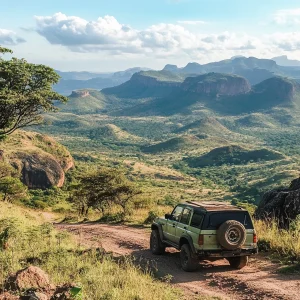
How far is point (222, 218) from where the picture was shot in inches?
436

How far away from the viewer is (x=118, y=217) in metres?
22.9

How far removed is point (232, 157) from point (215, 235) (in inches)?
6904

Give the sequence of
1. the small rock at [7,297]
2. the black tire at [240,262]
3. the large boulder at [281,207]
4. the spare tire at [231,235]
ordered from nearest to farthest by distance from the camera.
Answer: the small rock at [7,297] → the spare tire at [231,235] → the black tire at [240,262] → the large boulder at [281,207]

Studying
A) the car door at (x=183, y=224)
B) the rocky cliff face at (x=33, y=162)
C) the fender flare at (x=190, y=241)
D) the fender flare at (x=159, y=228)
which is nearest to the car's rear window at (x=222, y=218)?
the fender flare at (x=190, y=241)

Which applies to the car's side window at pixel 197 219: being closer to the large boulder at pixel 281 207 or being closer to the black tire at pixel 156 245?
the black tire at pixel 156 245

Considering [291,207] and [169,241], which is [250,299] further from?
[291,207]

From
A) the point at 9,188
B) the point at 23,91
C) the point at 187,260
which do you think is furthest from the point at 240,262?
the point at 9,188

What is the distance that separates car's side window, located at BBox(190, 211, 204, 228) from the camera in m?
11.0

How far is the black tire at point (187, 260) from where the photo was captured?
10945mm

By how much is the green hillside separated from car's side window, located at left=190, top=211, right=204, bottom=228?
166 m

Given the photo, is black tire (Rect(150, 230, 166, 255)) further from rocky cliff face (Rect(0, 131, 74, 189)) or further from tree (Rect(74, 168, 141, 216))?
rocky cliff face (Rect(0, 131, 74, 189))

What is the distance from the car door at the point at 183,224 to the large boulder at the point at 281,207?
14.9 feet

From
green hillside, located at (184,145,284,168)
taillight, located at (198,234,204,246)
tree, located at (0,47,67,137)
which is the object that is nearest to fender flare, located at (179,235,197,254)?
taillight, located at (198,234,204,246)

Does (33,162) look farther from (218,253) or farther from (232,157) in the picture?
(232,157)
